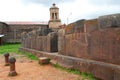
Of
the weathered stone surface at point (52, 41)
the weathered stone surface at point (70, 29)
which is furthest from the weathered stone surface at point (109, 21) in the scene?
the weathered stone surface at point (52, 41)

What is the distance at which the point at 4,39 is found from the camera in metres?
34.8

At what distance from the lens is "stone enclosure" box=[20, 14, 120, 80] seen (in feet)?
15.5

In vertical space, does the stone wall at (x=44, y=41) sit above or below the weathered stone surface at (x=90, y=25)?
below

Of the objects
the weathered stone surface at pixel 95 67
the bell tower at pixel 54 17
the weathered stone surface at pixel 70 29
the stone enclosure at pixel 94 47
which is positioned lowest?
A: the weathered stone surface at pixel 95 67

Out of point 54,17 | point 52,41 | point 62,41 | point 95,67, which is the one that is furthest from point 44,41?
point 54,17

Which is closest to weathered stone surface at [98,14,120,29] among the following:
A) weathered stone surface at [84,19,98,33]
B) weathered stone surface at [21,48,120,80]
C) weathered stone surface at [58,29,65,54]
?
weathered stone surface at [84,19,98,33]

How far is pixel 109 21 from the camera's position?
4898mm

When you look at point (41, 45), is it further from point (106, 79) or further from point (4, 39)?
point (4, 39)

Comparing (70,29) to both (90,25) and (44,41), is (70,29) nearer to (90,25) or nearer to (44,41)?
(90,25)

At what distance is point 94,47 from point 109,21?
96cm

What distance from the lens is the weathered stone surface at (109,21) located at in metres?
4.72

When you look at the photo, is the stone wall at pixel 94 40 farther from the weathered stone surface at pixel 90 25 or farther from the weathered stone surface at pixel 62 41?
the weathered stone surface at pixel 62 41

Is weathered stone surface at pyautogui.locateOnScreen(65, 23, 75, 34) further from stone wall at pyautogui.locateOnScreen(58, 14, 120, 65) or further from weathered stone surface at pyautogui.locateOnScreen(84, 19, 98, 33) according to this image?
weathered stone surface at pyautogui.locateOnScreen(84, 19, 98, 33)

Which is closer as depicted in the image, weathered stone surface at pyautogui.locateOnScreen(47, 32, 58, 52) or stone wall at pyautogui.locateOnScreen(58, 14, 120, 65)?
stone wall at pyautogui.locateOnScreen(58, 14, 120, 65)
